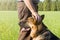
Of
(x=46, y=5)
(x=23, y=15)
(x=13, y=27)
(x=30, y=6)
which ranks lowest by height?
(x=46, y=5)

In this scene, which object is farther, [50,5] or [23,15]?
[50,5]

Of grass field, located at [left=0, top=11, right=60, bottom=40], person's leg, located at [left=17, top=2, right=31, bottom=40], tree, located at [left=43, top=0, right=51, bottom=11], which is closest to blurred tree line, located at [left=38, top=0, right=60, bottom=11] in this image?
tree, located at [left=43, top=0, right=51, bottom=11]

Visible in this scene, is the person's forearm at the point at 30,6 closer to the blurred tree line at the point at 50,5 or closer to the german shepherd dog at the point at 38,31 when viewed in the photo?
the german shepherd dog at the point at 38,31

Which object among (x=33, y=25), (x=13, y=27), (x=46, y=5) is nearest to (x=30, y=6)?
(x=33, y=25)

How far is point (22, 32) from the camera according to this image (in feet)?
9.26

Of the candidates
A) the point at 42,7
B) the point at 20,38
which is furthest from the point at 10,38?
the point at 42,7

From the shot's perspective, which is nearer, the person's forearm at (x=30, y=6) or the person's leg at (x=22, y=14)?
the person's forearm at (x=30, y=6)

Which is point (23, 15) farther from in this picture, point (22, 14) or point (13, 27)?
point (13, 27)

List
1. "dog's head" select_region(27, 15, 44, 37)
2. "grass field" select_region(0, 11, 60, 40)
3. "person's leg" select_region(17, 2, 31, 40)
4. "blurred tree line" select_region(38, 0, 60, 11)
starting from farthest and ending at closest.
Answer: "blurred tree line" select_region(38, 0, 60, 11) < "grass field" select_region(0, 11, 60, 40) < "person's leg" select_region(17, 2, 31, 40) < "dog's head" select_region(27, 15, 44, 37)

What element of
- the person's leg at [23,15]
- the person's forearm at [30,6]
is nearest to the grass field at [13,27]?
the person's leg at [23,15]

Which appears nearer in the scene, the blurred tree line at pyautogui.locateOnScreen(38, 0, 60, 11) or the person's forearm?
the person's forearm

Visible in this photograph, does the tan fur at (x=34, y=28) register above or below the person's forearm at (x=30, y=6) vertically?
below

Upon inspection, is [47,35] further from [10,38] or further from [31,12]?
[10,38]

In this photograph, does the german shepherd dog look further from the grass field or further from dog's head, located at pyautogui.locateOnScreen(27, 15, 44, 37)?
the grass field
